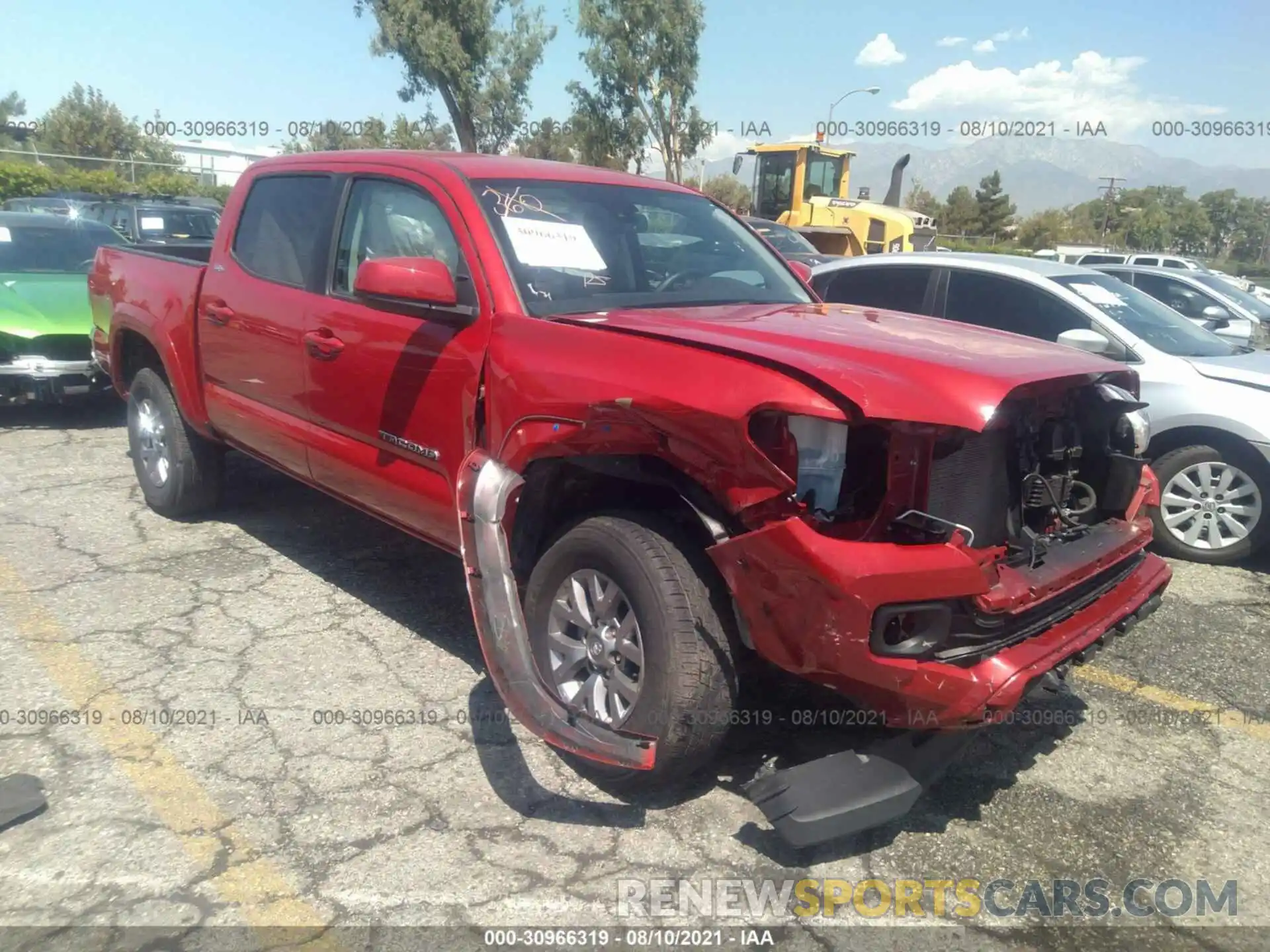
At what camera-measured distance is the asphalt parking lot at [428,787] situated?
2652mm

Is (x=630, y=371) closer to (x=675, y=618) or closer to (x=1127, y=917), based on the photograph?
(x=675, y=618)

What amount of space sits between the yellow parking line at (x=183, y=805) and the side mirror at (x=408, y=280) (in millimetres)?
1672

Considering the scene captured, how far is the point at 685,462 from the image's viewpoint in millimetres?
2754

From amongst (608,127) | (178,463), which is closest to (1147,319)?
(178,463)

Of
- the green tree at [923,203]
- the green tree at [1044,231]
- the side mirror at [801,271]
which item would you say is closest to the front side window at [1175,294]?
the side mirror at [801,271]

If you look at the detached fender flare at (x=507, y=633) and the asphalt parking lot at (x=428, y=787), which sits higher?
the detached fender flare at (x=507, y=633)

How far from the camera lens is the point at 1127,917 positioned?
106 inches

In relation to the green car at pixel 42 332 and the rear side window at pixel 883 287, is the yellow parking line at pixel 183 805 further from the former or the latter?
the rear side window at pixel 883 287

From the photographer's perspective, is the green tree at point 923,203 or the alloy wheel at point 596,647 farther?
the green tree at point 923,203

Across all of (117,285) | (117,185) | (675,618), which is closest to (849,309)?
(675,618)

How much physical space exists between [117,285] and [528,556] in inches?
147

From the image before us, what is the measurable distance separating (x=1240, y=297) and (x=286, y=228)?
557 inches

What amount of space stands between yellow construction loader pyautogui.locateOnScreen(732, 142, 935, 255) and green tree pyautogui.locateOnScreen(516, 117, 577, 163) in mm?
12472

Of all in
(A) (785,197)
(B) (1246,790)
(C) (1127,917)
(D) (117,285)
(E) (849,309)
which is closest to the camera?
(C) (1127,917)
